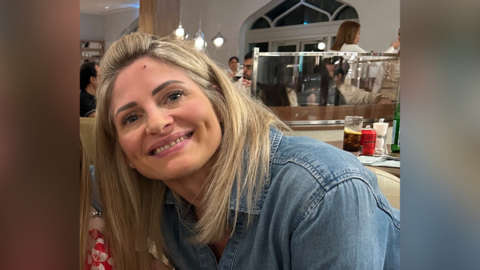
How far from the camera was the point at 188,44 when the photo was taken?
780 millimetres

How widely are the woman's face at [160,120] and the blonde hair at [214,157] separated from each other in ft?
0.12

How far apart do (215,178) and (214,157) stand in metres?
0.06

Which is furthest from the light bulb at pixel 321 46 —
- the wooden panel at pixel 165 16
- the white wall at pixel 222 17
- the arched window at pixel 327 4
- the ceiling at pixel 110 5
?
the ceiling at pixel 110 5

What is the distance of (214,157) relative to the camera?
77 cm

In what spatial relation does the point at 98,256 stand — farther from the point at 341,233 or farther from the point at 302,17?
the point at 302,17

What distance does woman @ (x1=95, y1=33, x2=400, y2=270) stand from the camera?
1.97 ft

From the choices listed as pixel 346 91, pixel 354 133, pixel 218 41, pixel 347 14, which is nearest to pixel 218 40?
pixel 218 41

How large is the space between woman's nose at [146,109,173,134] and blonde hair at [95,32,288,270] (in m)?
0.11
